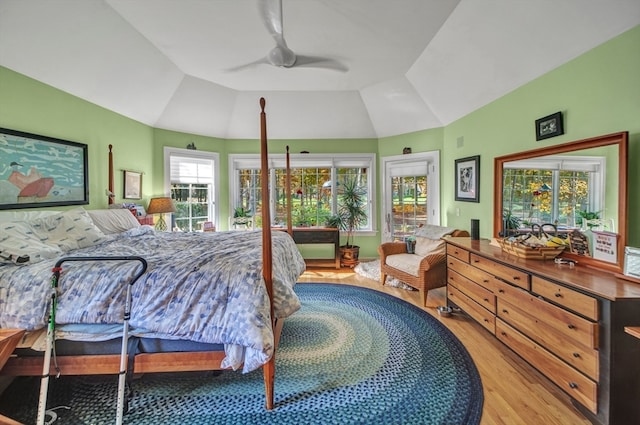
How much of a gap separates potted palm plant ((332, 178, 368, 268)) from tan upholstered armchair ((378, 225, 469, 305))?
3.40 ft

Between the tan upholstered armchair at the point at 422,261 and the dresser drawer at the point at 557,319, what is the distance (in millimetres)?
1137

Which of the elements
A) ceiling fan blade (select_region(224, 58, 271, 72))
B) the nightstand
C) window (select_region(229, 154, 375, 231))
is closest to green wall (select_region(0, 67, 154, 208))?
the nightstand

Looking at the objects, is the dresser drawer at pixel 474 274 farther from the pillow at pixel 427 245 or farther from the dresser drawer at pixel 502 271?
the pillow at pixel 427 245

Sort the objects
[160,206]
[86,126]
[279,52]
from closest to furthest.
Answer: [279,52]
[86,126]
[160,206]

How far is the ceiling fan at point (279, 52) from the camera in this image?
2.42m

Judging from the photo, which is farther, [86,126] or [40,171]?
[86,126]

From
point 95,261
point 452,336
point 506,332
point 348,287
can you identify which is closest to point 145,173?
point 95,261

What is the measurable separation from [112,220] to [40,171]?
29.4 inches

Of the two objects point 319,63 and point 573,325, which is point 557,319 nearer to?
point 573,325

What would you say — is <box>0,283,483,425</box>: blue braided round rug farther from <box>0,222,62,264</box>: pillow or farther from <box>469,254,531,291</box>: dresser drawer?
<box>0,222,62,264</box>: pillow

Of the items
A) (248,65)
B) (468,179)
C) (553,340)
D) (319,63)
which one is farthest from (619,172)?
(248,65)

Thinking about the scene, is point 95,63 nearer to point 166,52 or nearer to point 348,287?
point 166,52

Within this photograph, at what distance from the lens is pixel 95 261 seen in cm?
177

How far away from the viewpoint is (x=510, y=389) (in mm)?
1859
